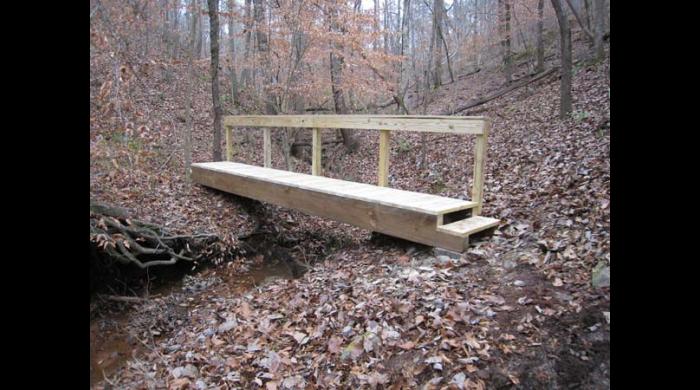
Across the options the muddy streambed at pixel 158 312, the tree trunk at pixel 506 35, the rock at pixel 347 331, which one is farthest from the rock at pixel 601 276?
the tree trunk at pixel 506 35

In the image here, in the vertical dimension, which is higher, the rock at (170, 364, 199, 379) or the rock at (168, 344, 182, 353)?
the rock at (170, 364, 199, 379)

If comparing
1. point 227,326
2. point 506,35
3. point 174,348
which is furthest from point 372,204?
point 506,35

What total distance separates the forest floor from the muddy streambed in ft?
0.10

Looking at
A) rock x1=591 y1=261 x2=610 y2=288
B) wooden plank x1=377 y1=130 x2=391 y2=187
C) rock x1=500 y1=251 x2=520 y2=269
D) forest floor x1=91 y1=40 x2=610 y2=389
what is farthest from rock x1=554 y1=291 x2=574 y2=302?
wooden plank x1=377 y1=130 x2=391 y2=187

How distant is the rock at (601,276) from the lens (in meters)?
3.50

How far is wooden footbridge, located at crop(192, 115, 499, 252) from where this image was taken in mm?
4875

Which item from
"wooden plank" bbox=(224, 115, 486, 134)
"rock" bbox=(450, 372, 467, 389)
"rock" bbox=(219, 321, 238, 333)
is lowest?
"rock" bbox=(219, 321, 238, 333)

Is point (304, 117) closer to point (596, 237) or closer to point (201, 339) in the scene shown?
point (201, 339)

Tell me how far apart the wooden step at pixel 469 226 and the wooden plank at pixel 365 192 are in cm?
16

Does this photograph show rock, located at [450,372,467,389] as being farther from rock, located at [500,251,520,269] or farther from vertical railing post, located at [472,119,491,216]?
vertical railing post, located at [472,119,491,216]

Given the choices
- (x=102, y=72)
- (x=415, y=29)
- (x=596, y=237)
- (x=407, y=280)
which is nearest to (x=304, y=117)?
(x=102, y=72)
